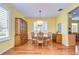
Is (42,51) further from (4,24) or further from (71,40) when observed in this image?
(71,40)

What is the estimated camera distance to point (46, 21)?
41.6ft

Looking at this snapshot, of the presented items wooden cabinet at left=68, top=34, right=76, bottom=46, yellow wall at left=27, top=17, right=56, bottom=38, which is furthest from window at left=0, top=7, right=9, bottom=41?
yellow wall at left=27, top=17, right=56, bottom=38

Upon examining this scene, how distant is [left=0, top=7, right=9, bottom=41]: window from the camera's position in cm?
559

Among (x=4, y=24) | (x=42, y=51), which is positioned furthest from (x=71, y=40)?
(x=4, y=24)

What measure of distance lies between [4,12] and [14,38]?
6.51ft

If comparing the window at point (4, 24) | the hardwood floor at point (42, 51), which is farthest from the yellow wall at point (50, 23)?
the window at point (4, 24)

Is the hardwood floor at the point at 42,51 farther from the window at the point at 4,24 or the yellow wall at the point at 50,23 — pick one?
the yellow wall at the point at 50,23

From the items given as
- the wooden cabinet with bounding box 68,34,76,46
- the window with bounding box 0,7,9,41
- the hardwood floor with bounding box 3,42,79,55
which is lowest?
the hardwood floor with bounding box 3,42,79,55

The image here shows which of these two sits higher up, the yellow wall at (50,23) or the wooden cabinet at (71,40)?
the yellow wall at (50,23)

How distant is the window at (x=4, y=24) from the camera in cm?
559

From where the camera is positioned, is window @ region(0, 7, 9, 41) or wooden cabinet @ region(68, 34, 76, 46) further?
wooden cabinet @ region(68, 34, 76, 46)

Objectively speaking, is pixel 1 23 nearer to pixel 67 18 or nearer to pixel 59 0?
pixel 59 0

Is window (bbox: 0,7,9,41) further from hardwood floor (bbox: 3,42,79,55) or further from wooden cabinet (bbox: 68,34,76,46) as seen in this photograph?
wooden cabinet (bbox: 68,34,76,46)
